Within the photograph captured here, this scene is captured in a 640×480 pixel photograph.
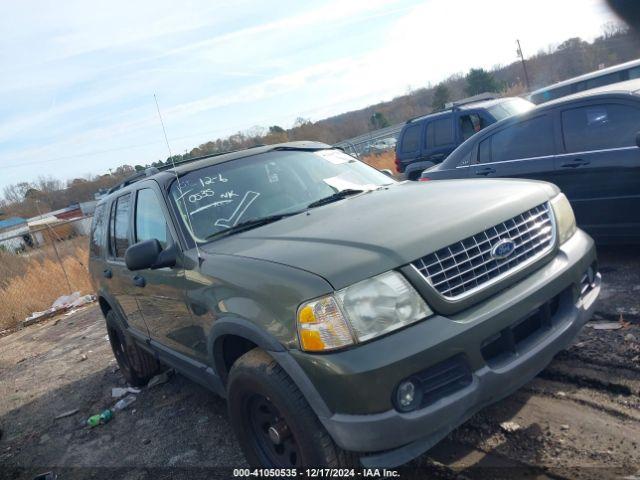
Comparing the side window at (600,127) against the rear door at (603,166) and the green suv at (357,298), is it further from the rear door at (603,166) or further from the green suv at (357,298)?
the green suv at (357,298)

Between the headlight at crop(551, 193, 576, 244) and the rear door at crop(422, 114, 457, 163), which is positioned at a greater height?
the rear door at crop(422, 114, 457, 163)

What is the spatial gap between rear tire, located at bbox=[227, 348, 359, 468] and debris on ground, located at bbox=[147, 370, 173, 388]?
2.62 meters

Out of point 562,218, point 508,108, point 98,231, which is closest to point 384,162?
point 508,108

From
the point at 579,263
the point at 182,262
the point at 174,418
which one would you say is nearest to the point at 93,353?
the point at 174,418

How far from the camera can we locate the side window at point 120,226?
450cm

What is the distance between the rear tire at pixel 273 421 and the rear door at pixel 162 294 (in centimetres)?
58

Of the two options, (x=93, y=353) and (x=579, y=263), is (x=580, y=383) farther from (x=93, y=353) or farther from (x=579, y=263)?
(x=93, y=353)

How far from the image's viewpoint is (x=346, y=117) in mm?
60719

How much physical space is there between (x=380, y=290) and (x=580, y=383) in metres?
1.78

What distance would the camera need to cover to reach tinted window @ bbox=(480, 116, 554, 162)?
5625 mm

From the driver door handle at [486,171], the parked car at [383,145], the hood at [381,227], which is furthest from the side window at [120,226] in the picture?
the parked car at [383,145]

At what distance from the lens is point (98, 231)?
541 centimetres

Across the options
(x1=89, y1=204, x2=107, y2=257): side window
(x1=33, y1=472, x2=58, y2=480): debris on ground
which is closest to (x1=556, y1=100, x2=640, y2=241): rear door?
(x1=89, y1=204, x2=107, y2=257): side window

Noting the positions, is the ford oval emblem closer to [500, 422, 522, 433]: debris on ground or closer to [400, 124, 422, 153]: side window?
[500, 422, 522, 433]: debris on ground
